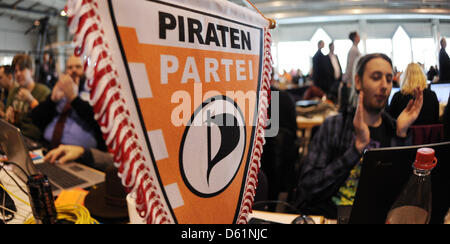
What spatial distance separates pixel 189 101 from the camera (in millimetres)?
502

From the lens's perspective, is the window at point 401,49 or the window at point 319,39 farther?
the window at point 319,39

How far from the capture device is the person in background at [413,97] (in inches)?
39.8

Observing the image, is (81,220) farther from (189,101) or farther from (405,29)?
(405,29)

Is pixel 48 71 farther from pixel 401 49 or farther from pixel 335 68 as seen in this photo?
pixel 401 49

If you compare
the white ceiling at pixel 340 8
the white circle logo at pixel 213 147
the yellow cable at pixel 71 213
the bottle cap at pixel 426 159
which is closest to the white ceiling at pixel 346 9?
the white ceiling at pixel 340 8

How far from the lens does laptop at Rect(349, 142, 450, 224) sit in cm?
61

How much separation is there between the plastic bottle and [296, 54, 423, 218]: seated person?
47cm

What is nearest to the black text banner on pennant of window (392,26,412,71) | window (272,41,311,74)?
window (272,41,311,74)

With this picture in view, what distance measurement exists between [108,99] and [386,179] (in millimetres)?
578

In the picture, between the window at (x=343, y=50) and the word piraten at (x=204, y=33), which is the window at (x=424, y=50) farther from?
the word piraten at (x=204, y=33)

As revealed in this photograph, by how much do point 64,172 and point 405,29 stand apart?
1576 mm

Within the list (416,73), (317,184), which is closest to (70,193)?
(317,184)

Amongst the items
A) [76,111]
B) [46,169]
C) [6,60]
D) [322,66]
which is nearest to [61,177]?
[46,169]

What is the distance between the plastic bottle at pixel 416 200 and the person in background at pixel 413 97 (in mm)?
464
